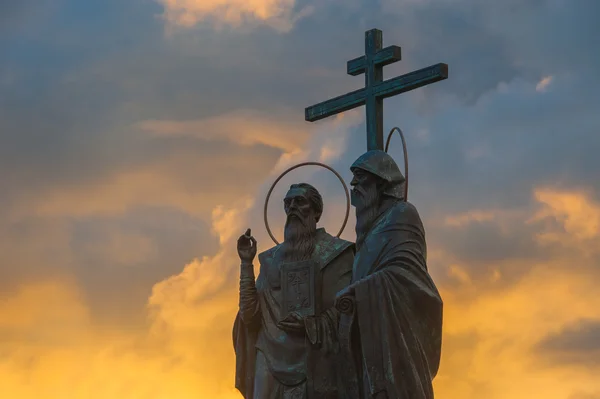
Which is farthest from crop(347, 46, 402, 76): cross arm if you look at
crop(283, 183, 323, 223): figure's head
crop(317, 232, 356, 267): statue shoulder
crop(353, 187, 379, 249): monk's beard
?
crop(353, 187, 379, 249): monk's beard

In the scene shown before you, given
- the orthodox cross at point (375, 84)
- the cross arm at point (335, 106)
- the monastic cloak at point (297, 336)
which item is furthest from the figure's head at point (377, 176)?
the cross arm at point (335, 106)

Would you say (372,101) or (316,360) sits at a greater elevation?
(372,101)

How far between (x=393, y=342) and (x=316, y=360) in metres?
1.47

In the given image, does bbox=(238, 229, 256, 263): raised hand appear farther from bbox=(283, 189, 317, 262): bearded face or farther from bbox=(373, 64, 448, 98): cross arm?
bbox=(373, 64, 448, 98): cross arm

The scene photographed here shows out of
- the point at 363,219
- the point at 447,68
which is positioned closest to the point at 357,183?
the point at 363,219

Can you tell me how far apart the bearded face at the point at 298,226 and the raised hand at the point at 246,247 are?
1.25 ft

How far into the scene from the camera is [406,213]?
21.4 meters

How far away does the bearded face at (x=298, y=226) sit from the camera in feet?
75.4

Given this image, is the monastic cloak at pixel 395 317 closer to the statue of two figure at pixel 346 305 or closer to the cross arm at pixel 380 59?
the statue of two figure at pixel 346 305

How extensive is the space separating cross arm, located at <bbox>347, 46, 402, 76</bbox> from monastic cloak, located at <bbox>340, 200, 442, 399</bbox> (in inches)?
104

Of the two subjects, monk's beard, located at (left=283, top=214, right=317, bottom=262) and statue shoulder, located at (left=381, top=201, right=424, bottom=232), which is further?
monk's beard, located at (left=283, top=214, right=317, bottom=262)

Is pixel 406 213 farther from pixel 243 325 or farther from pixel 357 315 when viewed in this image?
pixel 243 325

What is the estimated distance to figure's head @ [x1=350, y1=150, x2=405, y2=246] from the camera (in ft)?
71.2

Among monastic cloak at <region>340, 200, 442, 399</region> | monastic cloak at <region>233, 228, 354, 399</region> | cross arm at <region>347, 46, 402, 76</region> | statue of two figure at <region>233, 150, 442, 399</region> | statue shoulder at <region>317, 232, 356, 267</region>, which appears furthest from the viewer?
cross arm at <region>347, 46, 402, 76</region>
